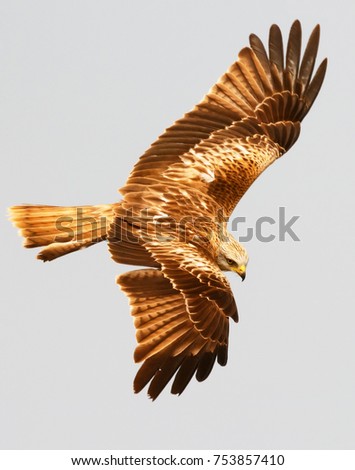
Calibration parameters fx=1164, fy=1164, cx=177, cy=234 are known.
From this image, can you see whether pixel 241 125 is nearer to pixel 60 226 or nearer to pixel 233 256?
pixel 233 256

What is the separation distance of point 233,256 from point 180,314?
1.13 m

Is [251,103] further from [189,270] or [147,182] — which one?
[189,270]

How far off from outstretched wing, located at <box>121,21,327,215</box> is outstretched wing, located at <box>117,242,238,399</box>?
1334mm

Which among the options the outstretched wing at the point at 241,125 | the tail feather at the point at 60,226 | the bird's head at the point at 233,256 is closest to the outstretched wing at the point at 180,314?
the bird's head at the point at 233,256

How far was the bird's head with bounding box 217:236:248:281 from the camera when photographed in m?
12.2

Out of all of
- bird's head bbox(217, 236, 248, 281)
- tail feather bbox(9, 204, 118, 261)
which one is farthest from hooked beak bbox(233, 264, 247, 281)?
tail feather bbox(9, 204, 118, 261)

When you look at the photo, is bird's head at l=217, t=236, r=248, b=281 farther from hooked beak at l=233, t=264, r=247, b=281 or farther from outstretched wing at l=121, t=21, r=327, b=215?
outstretched wing at l=121, t=21, r=327, b=215

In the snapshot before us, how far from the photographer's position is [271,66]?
1345cm

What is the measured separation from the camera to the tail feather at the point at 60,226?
1209 cm

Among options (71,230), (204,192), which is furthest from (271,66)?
(71,230)

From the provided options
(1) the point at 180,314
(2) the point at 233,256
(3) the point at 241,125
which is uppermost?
(3) the point at 241,125

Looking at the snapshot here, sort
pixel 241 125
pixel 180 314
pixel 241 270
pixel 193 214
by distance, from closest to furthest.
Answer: pixel 180 314 → pixel 193 214 → pixel 241 270 → pixel 241 125

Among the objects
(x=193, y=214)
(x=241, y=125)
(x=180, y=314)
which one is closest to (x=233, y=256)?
(x=193, y=214)

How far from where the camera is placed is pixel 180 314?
11.4m
